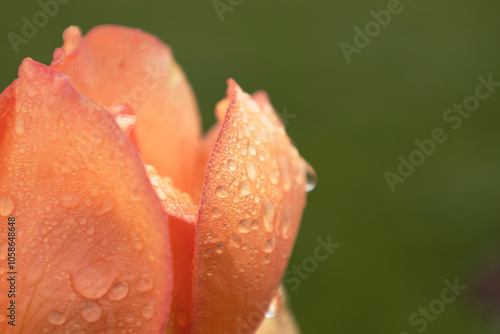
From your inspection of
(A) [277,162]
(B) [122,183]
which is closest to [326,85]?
(A) [277,162]

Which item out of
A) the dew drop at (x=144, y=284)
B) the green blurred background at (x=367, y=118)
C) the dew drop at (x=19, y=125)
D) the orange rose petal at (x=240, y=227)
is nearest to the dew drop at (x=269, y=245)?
the orange rose petal at (x=240, y=227)

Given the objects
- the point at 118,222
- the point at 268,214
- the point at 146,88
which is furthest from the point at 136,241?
the point at 146,88

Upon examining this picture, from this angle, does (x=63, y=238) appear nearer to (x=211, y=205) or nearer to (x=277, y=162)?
(x=211, y=205)

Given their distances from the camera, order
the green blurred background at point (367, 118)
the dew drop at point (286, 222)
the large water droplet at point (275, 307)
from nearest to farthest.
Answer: the dew drop at point (286, 222) → the large water droplet at point (275, 307) → the green blurred background at point (367, 118)

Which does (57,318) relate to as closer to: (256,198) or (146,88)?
(256,198)

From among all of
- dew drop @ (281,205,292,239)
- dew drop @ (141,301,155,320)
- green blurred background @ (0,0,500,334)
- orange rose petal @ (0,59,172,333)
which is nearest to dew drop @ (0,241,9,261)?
orange rose petal @ (0,59,172,333)

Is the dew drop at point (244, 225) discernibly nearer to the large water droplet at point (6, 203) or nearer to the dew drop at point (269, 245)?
the dew drop at point (269, 245)
